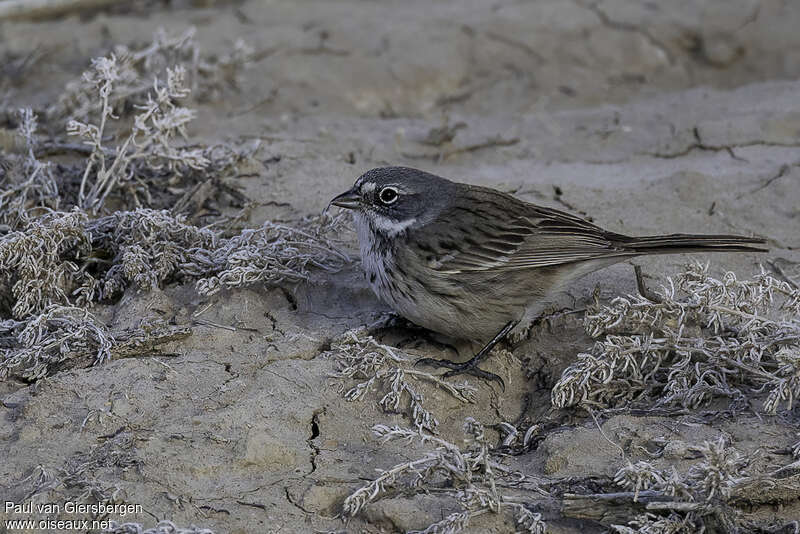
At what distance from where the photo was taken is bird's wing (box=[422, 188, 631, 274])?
5117 millimetres

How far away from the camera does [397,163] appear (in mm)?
7012

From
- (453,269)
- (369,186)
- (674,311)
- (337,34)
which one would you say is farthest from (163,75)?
(674,311)

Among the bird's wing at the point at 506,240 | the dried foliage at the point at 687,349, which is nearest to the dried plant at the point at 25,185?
the bird's wing at the point at 506,240

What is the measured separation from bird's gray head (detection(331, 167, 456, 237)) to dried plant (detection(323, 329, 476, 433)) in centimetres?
68

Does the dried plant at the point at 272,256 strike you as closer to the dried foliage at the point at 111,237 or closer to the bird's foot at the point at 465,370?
the dried foliage at the point at 111,237

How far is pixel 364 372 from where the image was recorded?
4.73 metres

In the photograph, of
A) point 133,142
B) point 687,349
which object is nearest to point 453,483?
point 687,349

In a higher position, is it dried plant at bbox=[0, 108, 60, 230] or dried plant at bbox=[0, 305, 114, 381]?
dried plant at bbox=[0, 108, 60, 230]

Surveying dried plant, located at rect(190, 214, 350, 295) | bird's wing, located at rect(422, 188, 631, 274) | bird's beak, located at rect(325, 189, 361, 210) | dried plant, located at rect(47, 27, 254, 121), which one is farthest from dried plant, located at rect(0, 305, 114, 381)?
dried plant, located at rect(47, 27, 254, 121)

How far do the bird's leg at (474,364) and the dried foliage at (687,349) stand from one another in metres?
0.47

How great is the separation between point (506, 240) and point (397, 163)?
1.99m

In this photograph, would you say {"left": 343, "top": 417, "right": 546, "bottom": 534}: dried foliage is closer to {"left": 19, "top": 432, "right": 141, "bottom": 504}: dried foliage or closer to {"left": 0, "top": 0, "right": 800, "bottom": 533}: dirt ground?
{"left": 0, "top": 0, "right": 800, "bottom": 533}: dirt ground

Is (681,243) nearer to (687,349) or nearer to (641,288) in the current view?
(641,288)

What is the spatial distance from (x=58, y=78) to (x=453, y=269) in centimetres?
454
